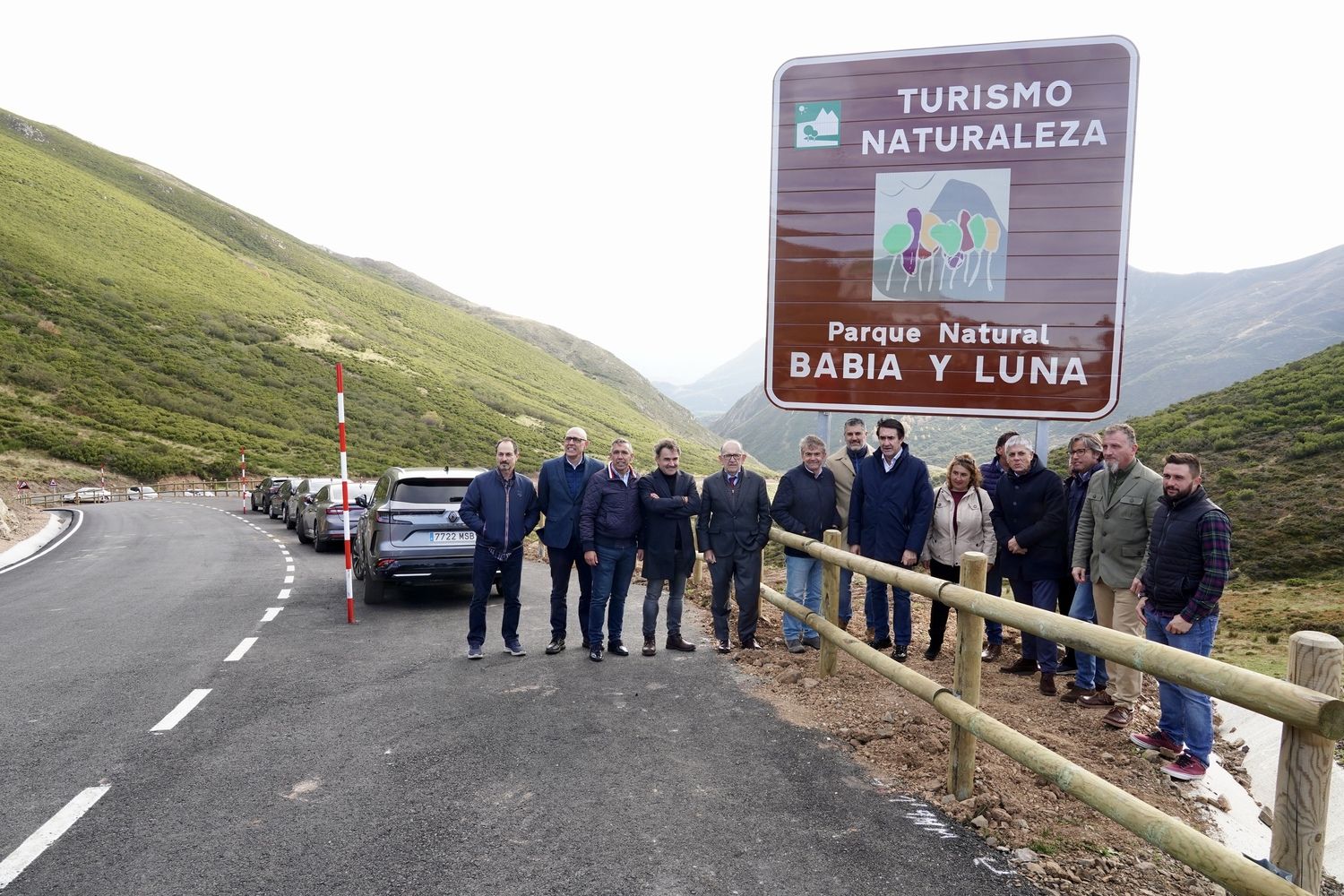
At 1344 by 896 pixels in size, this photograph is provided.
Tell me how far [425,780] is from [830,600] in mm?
3393

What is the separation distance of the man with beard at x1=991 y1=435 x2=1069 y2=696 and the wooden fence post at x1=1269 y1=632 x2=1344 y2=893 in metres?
3.59

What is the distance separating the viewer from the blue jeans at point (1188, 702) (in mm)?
4422

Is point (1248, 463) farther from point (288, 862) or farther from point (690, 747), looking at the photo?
point (288, 862)

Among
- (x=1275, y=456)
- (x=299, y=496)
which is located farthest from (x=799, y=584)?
(x=299, y=496)

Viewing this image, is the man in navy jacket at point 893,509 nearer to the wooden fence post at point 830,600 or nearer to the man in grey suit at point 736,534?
the wooden fence post at point 830,600

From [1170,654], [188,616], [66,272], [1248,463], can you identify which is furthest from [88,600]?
[66,272]

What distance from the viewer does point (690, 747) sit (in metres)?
4.89

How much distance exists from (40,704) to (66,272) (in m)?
80.8

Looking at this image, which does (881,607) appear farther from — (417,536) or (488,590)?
(417,536)

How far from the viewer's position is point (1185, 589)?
15.0 feet

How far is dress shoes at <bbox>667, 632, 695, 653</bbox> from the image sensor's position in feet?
24.2

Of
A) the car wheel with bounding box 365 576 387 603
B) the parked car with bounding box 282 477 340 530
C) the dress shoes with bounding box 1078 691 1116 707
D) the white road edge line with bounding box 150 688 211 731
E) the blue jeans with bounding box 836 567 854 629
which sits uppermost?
the blue jeans with bounding box 836 567 854 629

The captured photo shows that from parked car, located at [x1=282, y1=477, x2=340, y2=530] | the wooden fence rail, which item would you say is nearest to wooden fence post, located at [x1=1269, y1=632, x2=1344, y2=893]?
the wooden fence rail

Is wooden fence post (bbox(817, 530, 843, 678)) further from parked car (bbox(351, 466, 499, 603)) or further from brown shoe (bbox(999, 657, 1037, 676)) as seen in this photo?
parked car (bbox(351, 466, 499, 603))
